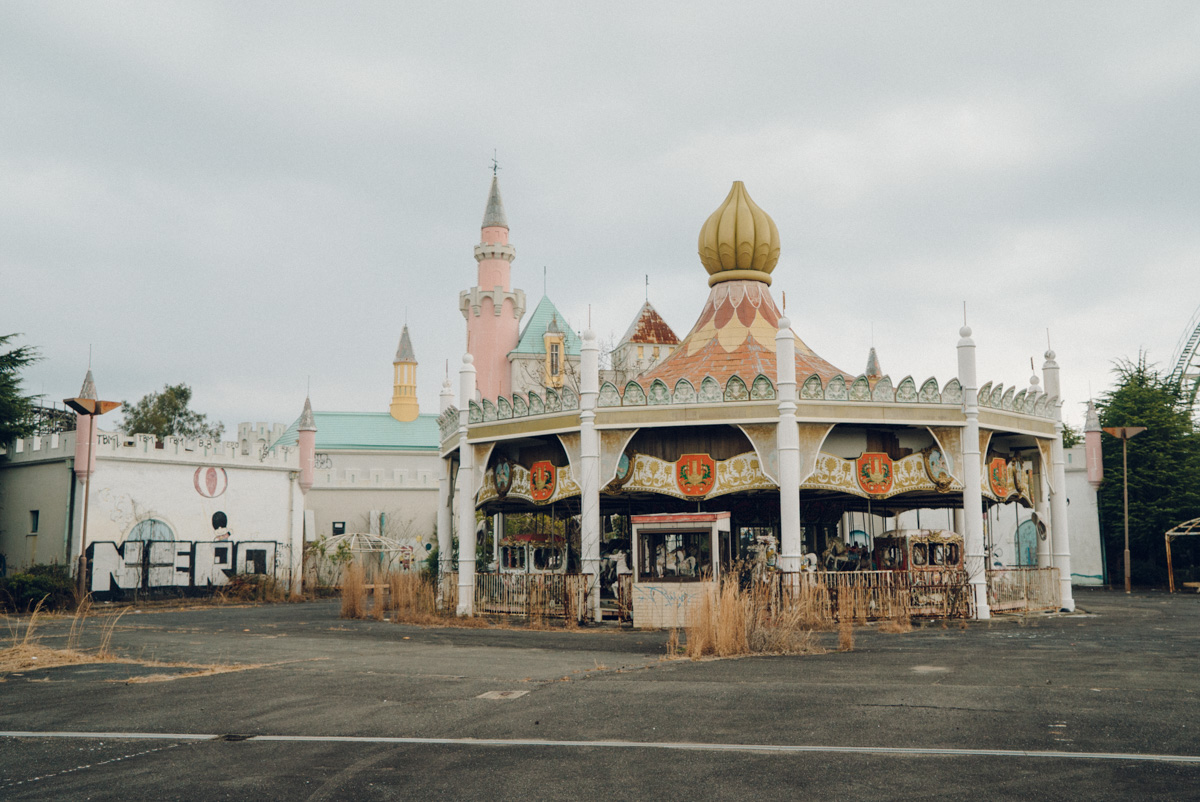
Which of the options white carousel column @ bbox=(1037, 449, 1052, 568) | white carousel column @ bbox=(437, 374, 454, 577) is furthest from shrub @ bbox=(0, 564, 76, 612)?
white carousel column @ bbox=(1037, 449, 1052, 568)

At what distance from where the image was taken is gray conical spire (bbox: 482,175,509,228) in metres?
70.2

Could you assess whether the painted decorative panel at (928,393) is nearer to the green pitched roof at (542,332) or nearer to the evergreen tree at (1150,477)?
the evergreen tree at (1150,477)

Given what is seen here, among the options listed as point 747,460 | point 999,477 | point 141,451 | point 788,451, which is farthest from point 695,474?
point 141,451

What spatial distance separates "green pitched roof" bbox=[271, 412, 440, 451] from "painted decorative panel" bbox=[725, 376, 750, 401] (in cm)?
4585

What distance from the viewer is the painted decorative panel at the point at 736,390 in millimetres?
21344

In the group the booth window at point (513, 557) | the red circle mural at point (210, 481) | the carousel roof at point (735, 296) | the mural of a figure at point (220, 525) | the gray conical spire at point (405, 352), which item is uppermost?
the gray conical spire at point (405, 352)

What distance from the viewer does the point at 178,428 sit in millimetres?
71188

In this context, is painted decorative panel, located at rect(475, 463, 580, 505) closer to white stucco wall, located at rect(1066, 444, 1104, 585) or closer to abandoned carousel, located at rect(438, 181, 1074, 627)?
abandoned carousel, located at rect(438, 181, 1074, 627)

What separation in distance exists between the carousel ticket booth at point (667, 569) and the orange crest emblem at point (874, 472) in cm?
359

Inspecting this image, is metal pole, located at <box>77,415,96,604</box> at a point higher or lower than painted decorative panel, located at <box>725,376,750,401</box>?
lower

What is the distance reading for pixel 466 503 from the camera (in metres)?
24.6

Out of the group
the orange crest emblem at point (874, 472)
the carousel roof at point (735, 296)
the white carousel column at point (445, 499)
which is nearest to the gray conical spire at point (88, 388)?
the white carousel column at point (445, 499)

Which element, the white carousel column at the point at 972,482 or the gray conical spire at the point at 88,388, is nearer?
the white carousel column at the point at 972,482

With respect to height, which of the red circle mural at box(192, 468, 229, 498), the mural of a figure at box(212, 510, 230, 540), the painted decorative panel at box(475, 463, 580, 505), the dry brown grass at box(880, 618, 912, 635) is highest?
the red circle mural at box(192, 468, 229, 498)
